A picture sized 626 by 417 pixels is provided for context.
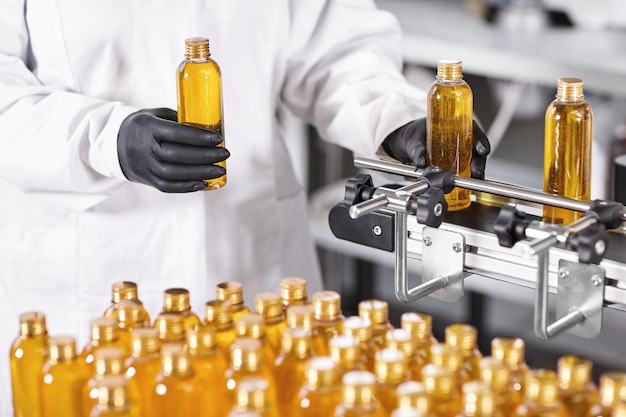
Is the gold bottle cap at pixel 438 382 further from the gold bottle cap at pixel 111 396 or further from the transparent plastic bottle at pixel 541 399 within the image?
the gold bottle cap at pixel 111 396

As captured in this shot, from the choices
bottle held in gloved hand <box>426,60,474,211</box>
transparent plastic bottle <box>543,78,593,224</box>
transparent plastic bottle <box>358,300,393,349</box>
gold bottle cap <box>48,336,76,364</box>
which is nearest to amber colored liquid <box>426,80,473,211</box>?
bottle held in gloved hand <box>426,60,474,211</box>

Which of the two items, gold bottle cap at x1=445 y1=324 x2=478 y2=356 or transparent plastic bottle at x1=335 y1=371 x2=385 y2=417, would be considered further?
gold bottle cap at x1=445 y1=324 x2=478 y2=356

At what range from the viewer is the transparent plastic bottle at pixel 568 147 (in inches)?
54.0

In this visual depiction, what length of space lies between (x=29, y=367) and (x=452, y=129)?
0.68m

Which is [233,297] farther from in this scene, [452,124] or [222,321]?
[452,124]

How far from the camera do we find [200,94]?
1.57 m

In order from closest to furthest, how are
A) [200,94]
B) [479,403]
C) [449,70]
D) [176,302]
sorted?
Result: [479,403] < [176,302] < [449,70] < [200,94]

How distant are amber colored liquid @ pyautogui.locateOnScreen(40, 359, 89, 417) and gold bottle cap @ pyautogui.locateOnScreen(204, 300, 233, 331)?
0.17 m

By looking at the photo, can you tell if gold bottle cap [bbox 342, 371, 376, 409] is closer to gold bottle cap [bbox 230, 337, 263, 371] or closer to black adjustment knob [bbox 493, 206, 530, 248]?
gold bottle cap [bbox 230, 337, 263, 371]

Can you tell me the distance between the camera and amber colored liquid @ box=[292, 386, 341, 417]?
1.07 m

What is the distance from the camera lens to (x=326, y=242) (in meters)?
3.61

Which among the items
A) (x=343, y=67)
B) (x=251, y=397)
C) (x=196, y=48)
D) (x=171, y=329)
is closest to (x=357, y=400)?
(x=251, y=397)

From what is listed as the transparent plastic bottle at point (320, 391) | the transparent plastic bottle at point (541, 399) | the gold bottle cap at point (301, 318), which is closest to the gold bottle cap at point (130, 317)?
the gold bottle cap at point (301, 318)

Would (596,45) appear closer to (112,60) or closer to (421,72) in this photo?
(421,72)
